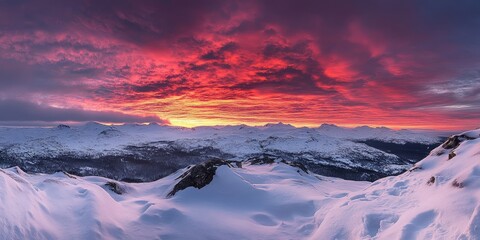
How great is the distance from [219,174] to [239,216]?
27.5 feet

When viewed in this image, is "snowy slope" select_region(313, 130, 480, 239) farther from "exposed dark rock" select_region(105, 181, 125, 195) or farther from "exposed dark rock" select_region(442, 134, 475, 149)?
"exposed dark rock" select_region(105, 181, 125, 195)

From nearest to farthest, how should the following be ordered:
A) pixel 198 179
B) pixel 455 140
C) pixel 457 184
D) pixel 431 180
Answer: pixel 457 184 < pixel 431 180 < pixel 455 140 < pixel 198 179

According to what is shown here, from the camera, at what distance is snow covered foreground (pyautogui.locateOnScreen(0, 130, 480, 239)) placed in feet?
40.3

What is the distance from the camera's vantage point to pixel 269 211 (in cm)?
2575

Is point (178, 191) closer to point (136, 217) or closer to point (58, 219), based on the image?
point (136, 217)

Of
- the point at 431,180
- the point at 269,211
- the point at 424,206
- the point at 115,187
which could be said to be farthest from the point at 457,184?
the point at 115,187

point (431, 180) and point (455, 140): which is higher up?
point (455, 140)

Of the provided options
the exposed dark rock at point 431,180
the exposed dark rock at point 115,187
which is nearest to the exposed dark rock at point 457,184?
the exposed dark rock at point 431,180

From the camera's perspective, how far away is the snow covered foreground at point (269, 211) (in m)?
12.3

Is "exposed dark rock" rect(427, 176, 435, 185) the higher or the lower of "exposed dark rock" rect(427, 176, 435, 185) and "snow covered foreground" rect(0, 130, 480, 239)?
the higher

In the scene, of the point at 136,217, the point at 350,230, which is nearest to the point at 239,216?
the point at 136,217

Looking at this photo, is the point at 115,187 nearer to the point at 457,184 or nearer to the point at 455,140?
the point at 457,184

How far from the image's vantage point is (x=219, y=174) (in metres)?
32.1

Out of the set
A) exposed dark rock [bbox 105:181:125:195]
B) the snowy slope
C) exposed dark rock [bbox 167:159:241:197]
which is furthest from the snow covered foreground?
exposed dark rock [bbox 105:181:125:195]
